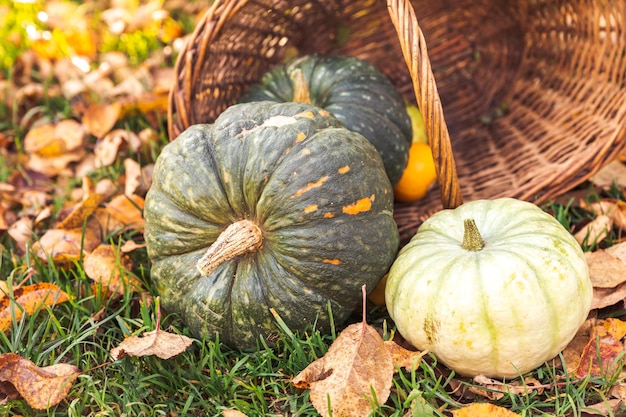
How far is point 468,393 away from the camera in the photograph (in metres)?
1.78

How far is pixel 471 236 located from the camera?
1790 mm

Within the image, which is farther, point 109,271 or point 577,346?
point 109,271

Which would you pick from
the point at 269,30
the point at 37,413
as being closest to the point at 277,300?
the point at 37,413

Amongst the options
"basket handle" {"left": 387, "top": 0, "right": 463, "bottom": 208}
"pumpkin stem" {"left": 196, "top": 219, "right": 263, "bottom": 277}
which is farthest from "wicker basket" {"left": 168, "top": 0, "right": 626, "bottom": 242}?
"pumpkin stem" {"left": 196, "top": 219, "right": 263, "bottom": 277}

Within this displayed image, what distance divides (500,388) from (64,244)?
5.24ft

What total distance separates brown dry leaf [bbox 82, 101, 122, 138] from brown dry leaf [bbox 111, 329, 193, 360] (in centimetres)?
142

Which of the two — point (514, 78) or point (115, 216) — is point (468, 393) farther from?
point (514, 78)

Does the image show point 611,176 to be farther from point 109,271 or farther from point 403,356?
point 109,271

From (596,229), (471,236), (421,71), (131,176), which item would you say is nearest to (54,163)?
(131,176)

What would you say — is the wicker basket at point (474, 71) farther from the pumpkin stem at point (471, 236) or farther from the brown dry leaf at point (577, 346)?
the brown dry leaf at point (577, 346)

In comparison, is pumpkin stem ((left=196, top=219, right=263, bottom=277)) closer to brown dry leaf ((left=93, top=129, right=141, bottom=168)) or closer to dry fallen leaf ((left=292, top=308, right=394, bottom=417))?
dry fallen leaf ((left=292, top=308, right=394, bottom=417))

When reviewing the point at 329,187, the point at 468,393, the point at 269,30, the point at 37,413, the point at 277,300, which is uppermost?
the point at 269,30

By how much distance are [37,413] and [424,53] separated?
1520 mm

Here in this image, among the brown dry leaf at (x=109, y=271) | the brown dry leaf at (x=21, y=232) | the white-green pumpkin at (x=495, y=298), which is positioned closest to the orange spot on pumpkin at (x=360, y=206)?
the white-green pumpkin at (x=495, y=298)
